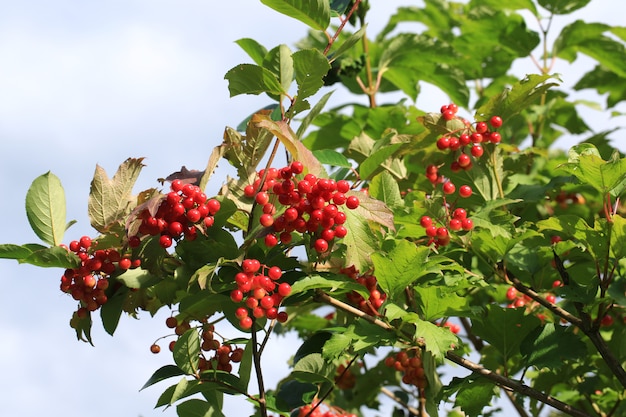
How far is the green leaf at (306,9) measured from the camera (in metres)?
2.21

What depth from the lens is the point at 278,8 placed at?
7.26ft

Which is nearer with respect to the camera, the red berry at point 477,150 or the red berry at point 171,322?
the red berry at point 171,322

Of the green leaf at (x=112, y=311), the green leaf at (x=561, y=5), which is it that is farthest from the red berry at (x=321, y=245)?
the green leaf at (x=561, y=5)

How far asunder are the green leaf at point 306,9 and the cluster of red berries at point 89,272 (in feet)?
2.77

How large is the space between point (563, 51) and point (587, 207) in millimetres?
855

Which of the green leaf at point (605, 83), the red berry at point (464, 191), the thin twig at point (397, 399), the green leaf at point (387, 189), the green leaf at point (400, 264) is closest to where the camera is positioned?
the green leaf at point (400, 264)

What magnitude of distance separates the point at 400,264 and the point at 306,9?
80 centimetres

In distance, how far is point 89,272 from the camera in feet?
6.98

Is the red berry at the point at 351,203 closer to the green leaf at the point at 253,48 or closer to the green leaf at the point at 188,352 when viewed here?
the green leaf at the point at 188,352

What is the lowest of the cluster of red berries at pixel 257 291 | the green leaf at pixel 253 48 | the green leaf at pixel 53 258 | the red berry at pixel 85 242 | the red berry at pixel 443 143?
the cluster of red berries at pixel 257 291

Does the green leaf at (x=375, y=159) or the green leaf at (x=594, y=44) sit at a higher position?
the green leaf at (x=594, y=44)

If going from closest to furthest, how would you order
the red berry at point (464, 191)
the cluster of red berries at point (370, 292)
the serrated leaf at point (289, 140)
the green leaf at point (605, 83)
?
the serrated leaf at point (289, 140) < the cluster of red berries at point (370, 292) < the red berry at point (464, 191) < the green leaf at point (605, 83)

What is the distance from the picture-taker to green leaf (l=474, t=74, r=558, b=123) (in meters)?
2.56

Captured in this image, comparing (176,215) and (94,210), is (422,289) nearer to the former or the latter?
(176,215)
